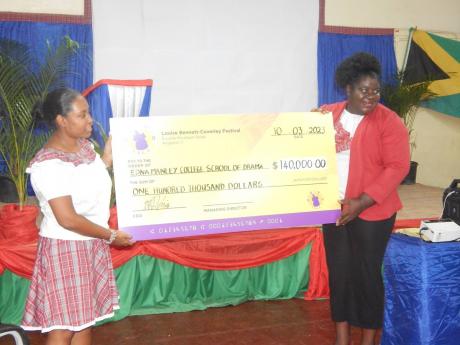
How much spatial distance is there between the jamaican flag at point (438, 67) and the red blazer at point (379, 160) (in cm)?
547

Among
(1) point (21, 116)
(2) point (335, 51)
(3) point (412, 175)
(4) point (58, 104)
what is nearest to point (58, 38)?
(1) point (21, 116)

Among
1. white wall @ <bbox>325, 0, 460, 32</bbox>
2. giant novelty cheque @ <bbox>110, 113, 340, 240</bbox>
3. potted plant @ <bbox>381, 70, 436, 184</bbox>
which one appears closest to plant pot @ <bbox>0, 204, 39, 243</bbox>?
giant novelty cheque @ <bbox>110, 113, 340, 240</bbox>

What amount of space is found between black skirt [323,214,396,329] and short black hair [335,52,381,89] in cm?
64

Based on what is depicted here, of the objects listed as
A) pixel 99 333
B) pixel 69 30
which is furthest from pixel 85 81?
pixel 99 333

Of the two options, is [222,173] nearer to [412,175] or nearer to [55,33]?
[55,33]

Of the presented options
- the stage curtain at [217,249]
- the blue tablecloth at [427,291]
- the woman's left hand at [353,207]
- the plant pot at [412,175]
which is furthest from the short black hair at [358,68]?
the plant pot at [412,175]

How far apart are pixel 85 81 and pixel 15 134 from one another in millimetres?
3054

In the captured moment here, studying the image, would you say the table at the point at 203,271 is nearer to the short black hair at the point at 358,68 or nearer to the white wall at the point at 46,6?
the short black hair at the point at 358,68

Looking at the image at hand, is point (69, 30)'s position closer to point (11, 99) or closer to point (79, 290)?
point (11, 99)

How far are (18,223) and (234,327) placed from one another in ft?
4.65

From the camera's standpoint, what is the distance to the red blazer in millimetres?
2059

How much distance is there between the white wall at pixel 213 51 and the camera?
6.01 metres

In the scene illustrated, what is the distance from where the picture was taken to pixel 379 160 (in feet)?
6.96

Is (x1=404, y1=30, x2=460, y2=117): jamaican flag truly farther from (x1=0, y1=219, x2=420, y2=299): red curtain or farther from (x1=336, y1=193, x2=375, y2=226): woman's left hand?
(x1=336, y1=193, x2=375, y2=226): woman's left hand
